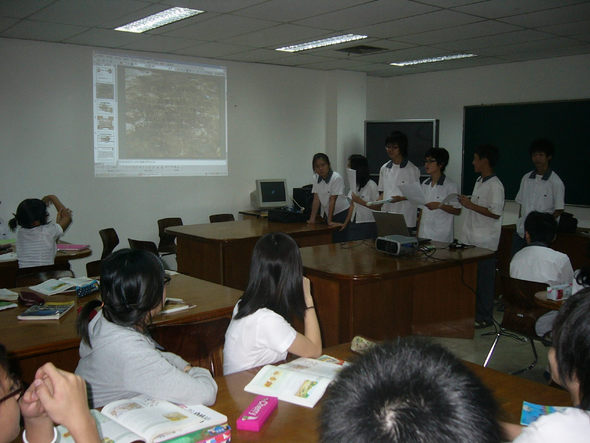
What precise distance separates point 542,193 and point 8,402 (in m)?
5.68

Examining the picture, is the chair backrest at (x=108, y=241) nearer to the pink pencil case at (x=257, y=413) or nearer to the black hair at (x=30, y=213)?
the black hair at (x=30, y=213)

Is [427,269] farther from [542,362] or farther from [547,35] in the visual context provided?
[547,35]

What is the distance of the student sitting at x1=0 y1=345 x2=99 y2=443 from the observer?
1053mm

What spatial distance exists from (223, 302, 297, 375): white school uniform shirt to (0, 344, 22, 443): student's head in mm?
977

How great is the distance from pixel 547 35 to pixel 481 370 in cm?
460

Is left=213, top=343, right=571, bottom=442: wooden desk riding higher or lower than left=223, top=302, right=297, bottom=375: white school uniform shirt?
lower

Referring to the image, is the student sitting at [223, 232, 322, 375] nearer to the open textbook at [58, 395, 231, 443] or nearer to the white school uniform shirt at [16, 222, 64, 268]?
the open textbook at [58, 395, 231, 443]

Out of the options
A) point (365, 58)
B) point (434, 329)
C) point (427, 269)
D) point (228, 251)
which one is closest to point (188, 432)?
point (427, 269)

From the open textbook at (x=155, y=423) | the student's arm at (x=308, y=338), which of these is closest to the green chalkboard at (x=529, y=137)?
→ the student's arm at (x=308, y=338)

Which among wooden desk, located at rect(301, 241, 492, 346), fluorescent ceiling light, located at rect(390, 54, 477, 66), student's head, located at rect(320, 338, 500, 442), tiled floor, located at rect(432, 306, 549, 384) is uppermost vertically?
fluorescent ceiling light, located at rect(390, 54, 477, 66)

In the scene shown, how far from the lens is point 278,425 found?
4.99 feet

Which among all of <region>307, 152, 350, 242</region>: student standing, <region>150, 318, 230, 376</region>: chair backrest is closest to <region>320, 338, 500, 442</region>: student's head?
<region>150, 318, 230, 376</region>: chair backrest

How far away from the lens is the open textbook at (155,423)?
1.36 metres

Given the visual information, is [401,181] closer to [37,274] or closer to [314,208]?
[314,208]
